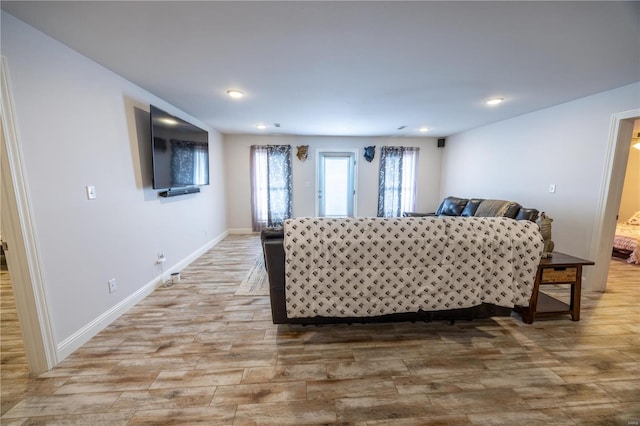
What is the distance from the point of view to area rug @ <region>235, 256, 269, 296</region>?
283cm

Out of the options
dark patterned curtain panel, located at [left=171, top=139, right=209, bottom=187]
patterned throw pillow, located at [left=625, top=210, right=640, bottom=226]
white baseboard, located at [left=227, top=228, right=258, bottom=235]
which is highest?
dark patterned curtain panel, located at [left=171, top=139, right=209, bottom=187]

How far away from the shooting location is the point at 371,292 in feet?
6.55

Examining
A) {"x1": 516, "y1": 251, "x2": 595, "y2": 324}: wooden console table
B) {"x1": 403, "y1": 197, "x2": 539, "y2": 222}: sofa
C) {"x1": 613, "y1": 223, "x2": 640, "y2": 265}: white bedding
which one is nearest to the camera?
{"x1": 516, "y1": 251, "x2": 595, "y2": 324}: wooden console table

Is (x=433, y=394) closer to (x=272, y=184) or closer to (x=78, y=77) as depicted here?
(x=78, y=77)

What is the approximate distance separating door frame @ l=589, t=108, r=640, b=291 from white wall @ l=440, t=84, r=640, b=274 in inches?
2.5

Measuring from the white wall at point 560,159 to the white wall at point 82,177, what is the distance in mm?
4618

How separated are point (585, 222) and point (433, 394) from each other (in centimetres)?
308

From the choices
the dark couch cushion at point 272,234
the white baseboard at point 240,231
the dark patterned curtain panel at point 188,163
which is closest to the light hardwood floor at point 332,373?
the dark couch cushion at point 272,234

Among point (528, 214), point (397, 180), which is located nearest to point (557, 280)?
point (528, 214)

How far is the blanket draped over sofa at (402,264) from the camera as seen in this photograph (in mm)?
1939

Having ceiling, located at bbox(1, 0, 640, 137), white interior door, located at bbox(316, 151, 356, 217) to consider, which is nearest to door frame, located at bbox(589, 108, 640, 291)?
Answer: ceiling, located at bbox(1, 0, 640, 137)

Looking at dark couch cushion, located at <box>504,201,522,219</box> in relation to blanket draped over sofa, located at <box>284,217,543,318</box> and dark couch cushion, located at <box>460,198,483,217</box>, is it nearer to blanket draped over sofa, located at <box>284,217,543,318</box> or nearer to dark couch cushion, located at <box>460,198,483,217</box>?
dark couch cushion, located at <box>460,198,483,217</box>

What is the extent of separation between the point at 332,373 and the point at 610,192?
3589 millimetres

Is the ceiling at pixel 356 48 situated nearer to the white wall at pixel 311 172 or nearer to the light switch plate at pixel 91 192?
the light switch plate at pixel 91 192
